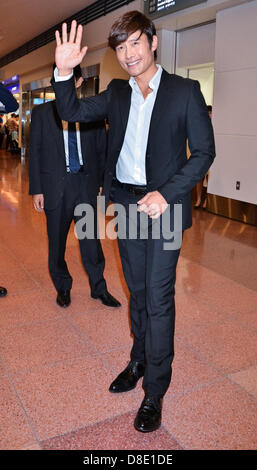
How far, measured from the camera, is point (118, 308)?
11.5 ft

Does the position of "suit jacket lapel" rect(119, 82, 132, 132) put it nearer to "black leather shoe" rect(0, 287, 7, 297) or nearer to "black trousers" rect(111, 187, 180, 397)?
"black trousers" rect(111, 187, 180, 397)

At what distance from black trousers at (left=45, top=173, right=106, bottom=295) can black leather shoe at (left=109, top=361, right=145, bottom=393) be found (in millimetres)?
1256

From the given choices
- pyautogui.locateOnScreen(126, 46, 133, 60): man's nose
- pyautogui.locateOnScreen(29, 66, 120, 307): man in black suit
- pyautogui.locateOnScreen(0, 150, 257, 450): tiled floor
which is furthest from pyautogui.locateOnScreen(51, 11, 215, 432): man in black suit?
pyautogui.locateOnScreen(29, 66, 120, 307): man in black suit

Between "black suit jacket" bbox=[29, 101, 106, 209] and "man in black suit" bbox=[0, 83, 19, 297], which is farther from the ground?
"man in black suit" bbox=[0, 83, 19, 297]

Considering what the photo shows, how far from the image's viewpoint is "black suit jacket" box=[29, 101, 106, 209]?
10.5 feet

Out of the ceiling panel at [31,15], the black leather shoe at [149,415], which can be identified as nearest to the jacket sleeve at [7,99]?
the black leather shoe at [149,415]

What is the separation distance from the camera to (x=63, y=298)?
3523 millimetres

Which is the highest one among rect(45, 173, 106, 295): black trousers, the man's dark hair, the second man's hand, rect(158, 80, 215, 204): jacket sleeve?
the man's dark hair

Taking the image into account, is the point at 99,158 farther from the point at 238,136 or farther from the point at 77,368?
the point at 238,136

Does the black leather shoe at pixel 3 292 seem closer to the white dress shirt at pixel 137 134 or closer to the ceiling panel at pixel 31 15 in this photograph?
the white dress shirt at pixel 137 134

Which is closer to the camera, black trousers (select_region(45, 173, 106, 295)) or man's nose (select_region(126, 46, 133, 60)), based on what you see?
man's nose (select_region(126, 46, 133, 60))

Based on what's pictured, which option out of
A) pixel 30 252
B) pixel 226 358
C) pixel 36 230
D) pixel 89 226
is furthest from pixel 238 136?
pixel 226 358

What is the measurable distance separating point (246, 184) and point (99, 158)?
4.39m

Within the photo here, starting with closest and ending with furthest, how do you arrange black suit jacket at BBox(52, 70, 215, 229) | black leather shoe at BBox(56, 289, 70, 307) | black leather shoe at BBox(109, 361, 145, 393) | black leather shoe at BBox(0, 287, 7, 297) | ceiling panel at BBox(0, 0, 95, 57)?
black suit jacket at BBox(52, 70, 215, 229) → black leather shoe at BBox(109, 361, 145, 393) → black leather shoe at BBox(56, 289, 70, 307) → black leather shoe at BBox(0, 287, 7, 297) → ceiling panel at BBox(0, 0, 95, 57)
